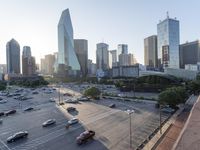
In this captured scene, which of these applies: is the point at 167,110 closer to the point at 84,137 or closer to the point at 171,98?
the point at 171,98

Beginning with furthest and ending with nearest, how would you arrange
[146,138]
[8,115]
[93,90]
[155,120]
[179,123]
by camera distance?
[93,90] → [8,115] → [155,120] → [179,123] → [146,138]

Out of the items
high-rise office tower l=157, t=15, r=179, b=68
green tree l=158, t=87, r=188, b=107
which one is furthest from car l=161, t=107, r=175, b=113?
high-rise office tower l=157, t=15, r=179, b=68

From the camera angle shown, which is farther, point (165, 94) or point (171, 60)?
point (171, 60)

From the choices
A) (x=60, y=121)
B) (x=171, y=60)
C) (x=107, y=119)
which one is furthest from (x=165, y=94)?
(x=171, y=60)

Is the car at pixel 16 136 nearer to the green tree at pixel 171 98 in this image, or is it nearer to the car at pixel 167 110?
the car at pixel 167 110

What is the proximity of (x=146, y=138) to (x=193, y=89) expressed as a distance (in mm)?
53896

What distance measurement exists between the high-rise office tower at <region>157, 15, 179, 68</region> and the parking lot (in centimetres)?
14117

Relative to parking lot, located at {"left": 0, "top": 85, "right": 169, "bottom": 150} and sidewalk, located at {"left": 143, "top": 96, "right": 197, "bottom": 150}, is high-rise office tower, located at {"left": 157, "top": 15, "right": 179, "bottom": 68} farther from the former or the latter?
sidewalk, located at {"left": 143, "top": 96, "right": 197, "bottom": 150}

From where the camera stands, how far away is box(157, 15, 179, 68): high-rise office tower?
585 ft

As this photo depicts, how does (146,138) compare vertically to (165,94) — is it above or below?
below

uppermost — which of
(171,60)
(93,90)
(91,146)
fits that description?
(171,60)

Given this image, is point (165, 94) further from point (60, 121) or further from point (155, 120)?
point (60, 121)

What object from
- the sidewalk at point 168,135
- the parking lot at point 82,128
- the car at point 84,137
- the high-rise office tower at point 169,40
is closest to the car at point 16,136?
the parking lot at point 82,128

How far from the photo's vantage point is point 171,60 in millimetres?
186125
